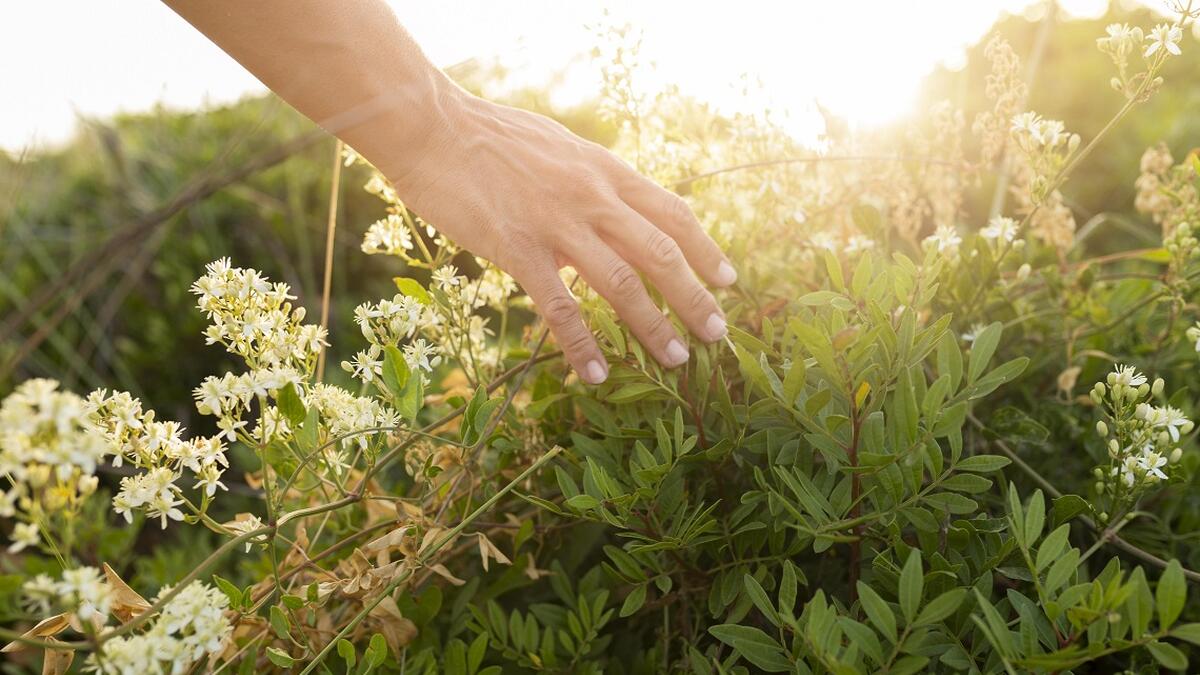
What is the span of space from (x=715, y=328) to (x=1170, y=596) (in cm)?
63

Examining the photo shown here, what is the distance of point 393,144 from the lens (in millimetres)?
1333

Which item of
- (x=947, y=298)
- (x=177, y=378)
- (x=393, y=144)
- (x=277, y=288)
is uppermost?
(x=393, y=144)

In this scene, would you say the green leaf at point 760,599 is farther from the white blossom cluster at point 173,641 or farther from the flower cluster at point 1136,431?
the white blossom cluster at point 173,641

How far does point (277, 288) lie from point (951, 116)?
1.38 meters

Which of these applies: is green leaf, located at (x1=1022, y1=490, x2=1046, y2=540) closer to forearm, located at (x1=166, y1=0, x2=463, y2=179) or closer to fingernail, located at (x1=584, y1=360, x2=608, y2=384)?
fingernail, located at (x1=584, y1=360, x2=608, y2=384)

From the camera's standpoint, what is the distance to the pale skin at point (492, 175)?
1269 mm

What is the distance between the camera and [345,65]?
1.28 m

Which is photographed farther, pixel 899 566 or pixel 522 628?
pixel 522 628

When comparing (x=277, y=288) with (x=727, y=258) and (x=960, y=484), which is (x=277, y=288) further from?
(x=960, y=484)

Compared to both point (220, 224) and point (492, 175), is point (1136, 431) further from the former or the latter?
point (220, 224)

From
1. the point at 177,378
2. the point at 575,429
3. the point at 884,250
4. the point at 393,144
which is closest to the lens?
the point at 393,144

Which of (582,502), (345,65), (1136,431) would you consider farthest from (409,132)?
(1136,431)

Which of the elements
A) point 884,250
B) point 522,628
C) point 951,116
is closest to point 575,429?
point 522,628

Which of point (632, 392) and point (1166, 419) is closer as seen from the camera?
point (1166, 419)
